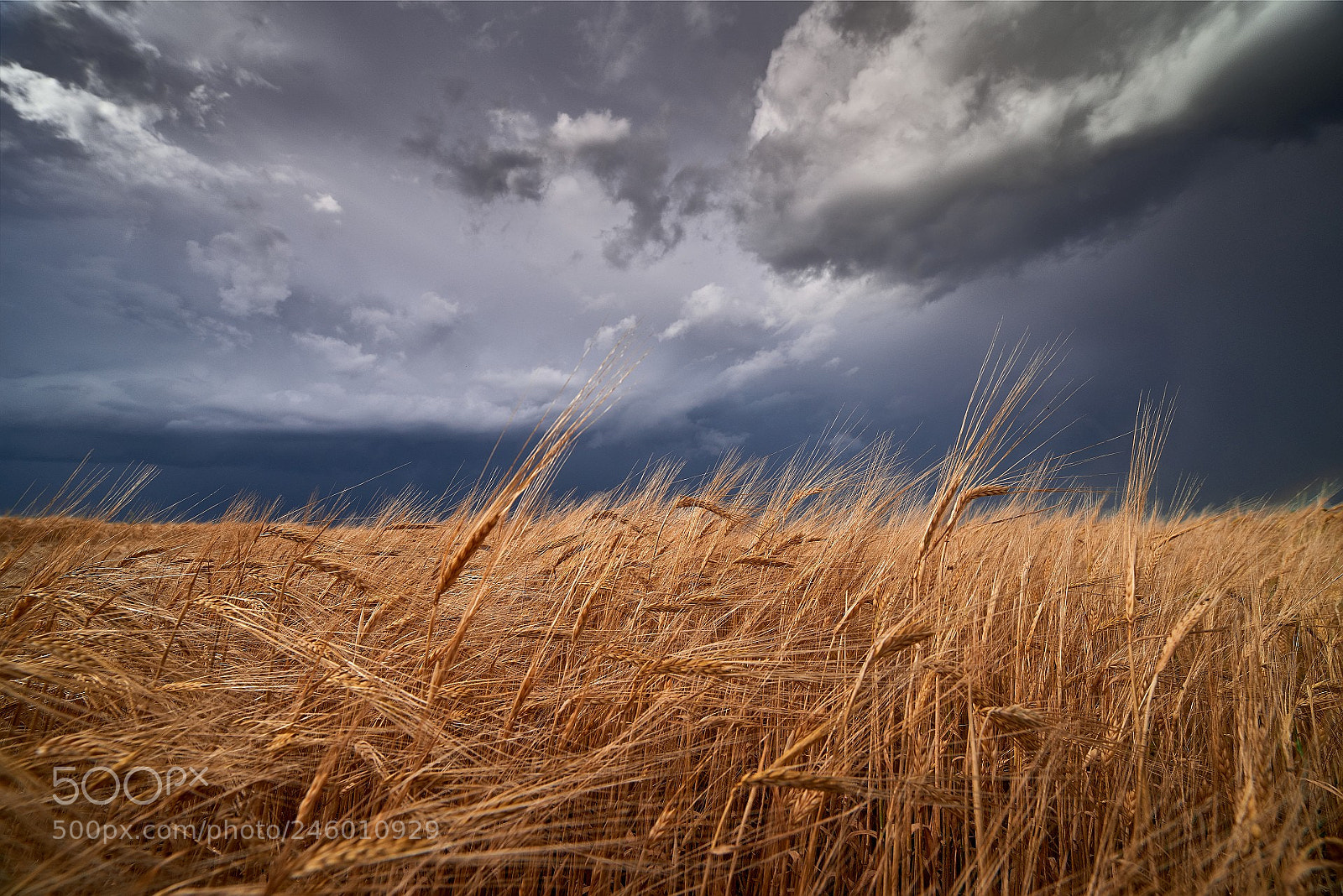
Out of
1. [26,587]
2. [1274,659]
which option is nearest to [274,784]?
[26,587]

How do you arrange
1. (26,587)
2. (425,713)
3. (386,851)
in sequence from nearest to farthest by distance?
(386,851) → (425,713) → (26,587)

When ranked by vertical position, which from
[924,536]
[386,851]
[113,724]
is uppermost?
[924,536]

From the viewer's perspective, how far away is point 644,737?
46.0 inches

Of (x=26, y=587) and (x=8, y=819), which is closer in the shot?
(x=8, y=819)

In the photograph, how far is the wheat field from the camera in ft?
2.81

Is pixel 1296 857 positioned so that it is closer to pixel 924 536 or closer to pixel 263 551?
pixel 924 536

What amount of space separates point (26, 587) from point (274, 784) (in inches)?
43.9

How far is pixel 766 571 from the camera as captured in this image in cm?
243

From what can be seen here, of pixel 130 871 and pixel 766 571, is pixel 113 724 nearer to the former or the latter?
pixel 130 871

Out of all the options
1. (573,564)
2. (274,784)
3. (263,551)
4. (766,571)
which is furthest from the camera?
(263,551)

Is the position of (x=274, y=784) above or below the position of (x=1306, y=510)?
below

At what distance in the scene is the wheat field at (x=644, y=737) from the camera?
33.7 inches

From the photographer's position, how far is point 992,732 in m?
1.37

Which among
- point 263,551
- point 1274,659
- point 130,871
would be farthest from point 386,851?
point 263,551
